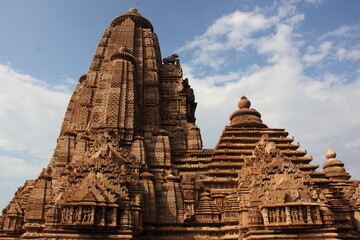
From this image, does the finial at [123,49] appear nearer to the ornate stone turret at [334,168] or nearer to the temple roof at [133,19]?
the temple roof at [133,19]

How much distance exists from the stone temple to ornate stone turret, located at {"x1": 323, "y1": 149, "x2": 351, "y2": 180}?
114mm

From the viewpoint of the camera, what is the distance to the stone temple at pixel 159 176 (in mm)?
16938

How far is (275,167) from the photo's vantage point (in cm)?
1866

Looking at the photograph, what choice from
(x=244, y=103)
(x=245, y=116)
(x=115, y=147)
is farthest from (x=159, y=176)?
(x=244, y=103)

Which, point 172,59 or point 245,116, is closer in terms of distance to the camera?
point 245,116

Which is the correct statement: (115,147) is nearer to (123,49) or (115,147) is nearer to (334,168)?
(123,49)

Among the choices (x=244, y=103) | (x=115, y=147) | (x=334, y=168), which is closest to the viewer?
(x=115, y=147)

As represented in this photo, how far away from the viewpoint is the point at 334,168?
113ft

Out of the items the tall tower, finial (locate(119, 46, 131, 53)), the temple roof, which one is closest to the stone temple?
the tall tower

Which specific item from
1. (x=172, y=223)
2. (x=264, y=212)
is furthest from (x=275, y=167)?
(x=172, y=223)

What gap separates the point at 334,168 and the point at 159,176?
21.3 metres

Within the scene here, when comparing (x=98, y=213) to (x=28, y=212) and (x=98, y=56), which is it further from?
(x=98, y=56)

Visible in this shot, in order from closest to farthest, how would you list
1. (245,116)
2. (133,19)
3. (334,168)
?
(245,116) < (334,168) < (133,19)

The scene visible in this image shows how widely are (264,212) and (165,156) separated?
10305 mm
